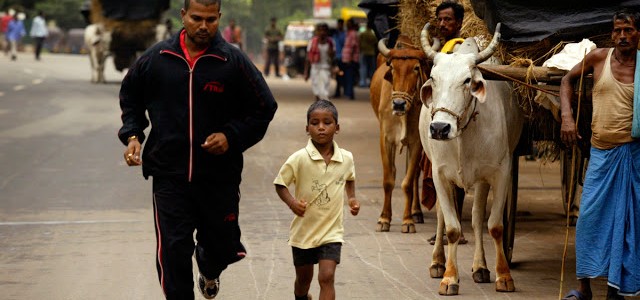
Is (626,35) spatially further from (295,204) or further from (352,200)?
(295,204)

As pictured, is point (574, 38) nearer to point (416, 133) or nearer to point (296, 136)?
point (416, 133)

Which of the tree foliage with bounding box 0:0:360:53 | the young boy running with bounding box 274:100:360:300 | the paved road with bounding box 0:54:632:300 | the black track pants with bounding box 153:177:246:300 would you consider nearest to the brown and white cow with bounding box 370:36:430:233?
the paved road with bounding box 0:54:632:300

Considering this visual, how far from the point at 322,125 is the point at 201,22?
955mm

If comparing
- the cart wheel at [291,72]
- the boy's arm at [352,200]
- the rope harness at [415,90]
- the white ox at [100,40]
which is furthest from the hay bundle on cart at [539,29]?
the cart wheel at [291,72]

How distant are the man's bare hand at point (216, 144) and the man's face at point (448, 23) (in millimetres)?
3808

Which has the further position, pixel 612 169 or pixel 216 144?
pixel 612 169

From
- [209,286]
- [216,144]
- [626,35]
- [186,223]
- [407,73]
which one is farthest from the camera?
[407,73]

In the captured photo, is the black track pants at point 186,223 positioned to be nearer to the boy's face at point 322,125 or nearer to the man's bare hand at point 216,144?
the man's bare hand at point 216,144

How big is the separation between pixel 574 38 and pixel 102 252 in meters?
4.05

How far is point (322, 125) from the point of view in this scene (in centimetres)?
716

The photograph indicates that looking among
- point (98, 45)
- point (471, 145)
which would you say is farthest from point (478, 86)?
point (98, 45)

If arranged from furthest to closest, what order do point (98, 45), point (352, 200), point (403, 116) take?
point (98, 45), point (403, 116), point (352, 200)

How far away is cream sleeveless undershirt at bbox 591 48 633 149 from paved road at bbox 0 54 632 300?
1.34 metres

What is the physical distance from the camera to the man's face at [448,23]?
1005 centimetres
